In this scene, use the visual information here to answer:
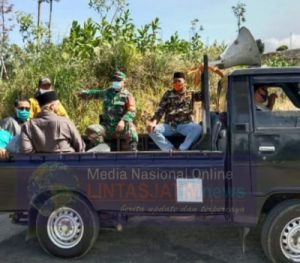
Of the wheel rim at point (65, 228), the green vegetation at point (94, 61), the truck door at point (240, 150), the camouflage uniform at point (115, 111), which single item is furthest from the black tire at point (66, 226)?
the green vegetation at point (94, 61)

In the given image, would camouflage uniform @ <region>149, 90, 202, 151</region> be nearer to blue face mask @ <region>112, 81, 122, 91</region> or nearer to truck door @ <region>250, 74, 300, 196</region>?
blue face mask @ <region>112, 81, 122, 91</region>

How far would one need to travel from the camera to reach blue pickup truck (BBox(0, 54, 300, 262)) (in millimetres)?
4273

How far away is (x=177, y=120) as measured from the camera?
18.0 ft

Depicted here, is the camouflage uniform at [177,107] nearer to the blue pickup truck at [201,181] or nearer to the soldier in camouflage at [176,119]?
the soldier in camouflage at [176,119]

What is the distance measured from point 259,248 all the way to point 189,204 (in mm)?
1167

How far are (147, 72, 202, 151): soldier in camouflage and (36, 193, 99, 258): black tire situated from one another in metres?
1.15

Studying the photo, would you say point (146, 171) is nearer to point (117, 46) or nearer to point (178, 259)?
point (178, 259)

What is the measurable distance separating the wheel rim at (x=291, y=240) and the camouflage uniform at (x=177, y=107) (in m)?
1.73

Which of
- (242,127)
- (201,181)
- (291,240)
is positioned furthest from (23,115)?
(291,240)

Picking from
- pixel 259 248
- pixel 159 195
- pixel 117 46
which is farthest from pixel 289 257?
pixel 117 46

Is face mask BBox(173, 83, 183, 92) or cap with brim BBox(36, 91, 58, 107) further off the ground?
face mask BBox(173, 83, 183, 92)

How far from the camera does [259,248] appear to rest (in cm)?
504

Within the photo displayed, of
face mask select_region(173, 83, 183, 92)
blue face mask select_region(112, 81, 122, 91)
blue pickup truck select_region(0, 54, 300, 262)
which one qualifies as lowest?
blue pickup truck select_region(0, 54, 300, 262)

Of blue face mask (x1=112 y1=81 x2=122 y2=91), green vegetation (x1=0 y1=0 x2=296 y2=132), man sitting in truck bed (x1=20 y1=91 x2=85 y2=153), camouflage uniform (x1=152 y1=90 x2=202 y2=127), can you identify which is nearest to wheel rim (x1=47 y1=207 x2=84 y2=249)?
man sitting in truck bed (x1=20 y1=91 x2=85 y2=153)
